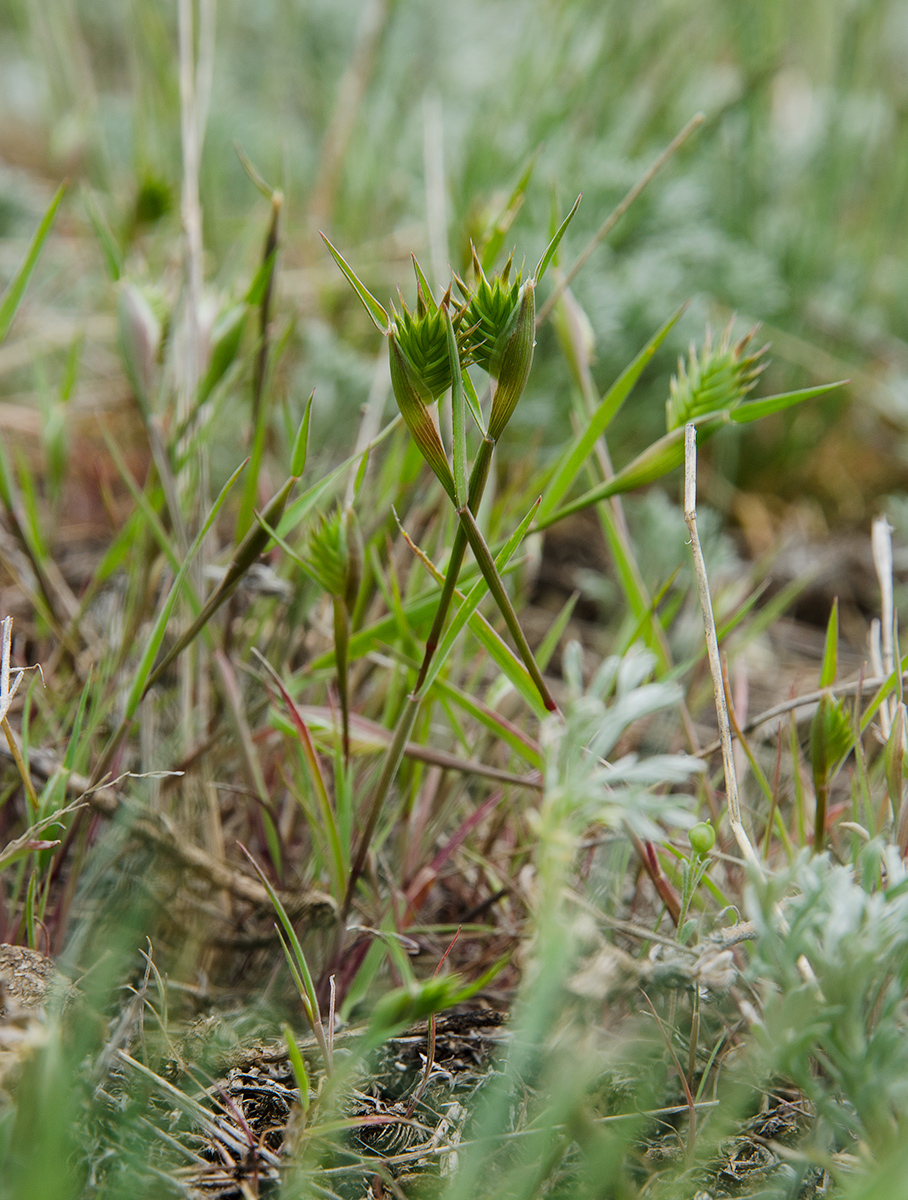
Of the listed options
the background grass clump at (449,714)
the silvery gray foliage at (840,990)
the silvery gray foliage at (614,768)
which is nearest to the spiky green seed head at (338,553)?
the background grass clump at (449,714)

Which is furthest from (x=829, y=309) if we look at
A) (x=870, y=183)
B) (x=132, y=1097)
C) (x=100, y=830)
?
(x=132, y=1097)

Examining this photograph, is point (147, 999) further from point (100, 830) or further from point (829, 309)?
point (829, 309)

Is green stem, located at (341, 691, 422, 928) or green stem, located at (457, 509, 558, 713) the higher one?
green stem, located at (457, 509, 558, 713)

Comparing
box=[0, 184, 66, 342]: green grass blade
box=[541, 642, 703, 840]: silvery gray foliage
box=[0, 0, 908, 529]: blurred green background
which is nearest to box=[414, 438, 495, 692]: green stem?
box=[541, 642, 703, 840]: silvery gray foliage

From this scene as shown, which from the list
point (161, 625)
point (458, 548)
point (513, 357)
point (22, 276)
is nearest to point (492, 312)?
point (513, 357)

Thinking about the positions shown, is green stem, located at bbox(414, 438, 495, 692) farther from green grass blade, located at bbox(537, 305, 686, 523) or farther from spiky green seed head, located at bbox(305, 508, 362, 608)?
green grass blade, located at bbox(537, 305, 686, 523)
